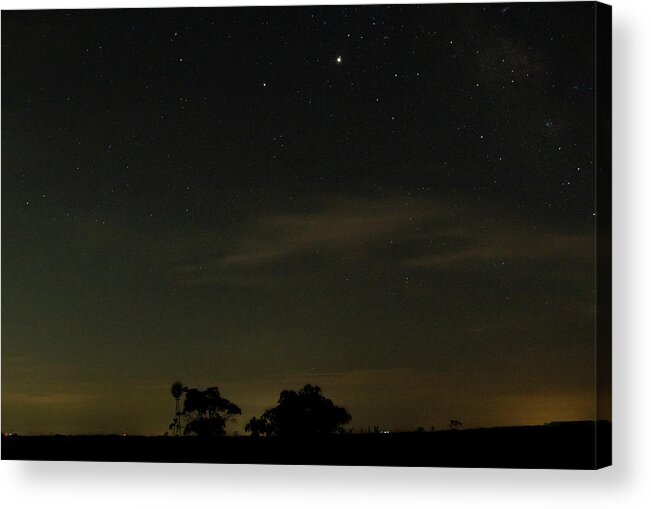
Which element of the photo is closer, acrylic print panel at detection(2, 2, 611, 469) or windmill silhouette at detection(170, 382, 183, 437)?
acrylic print panel at detection(2, 2, 611, 469)

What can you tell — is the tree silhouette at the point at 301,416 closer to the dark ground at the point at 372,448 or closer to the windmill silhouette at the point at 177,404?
the dark ground at the point at 372,448

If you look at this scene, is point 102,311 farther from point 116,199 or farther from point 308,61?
point 308,61

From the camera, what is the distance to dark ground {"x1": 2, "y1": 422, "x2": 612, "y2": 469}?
5.78 m

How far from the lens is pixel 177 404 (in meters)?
6.00

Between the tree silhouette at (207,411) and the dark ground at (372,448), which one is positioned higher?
the tree silhouette at (207,411)

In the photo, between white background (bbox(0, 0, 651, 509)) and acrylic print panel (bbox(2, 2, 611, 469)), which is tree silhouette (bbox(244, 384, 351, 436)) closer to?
acrylic print panel (bbox(2, 2, 611, 469))

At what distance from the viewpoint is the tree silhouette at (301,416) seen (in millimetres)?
5914

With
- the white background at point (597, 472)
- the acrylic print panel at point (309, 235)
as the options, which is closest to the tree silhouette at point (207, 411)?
the acrylic print panel at point (309, 235)

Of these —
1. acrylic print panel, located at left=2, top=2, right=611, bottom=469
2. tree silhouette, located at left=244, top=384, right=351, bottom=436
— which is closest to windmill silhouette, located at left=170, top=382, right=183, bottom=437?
acrylic print panel, located at left=2, top=2, right=611, bottom=469

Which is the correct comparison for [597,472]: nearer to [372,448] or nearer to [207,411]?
[372,448]

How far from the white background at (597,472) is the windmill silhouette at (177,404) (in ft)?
0.55

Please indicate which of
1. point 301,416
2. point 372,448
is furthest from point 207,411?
point 372,448

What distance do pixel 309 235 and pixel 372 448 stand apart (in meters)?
0.84

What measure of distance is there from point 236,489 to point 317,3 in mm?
1906
